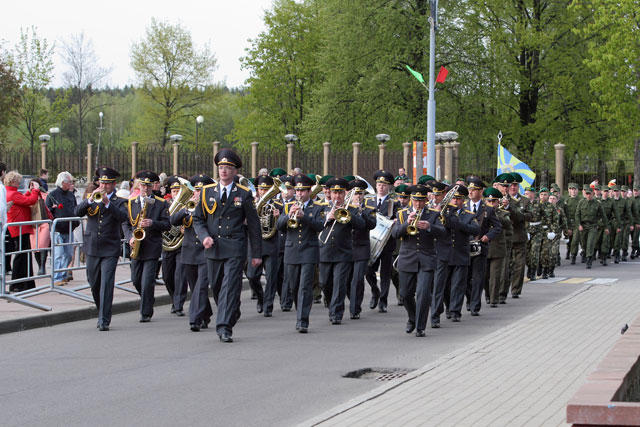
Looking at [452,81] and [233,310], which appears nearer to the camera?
[233,310]

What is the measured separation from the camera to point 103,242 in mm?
12406

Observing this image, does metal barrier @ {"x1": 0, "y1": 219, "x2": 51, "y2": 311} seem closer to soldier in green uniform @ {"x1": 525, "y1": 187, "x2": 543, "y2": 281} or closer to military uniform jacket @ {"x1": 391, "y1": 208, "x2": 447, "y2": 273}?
military uniform jacket @ {"x1": 391, "y1": 208, "x2": 447, "y2": 273}

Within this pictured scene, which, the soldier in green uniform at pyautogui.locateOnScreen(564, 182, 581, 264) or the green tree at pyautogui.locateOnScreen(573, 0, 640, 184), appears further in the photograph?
the green tree at pyautogui.locateOnScreen(573, 0, 640, 184)

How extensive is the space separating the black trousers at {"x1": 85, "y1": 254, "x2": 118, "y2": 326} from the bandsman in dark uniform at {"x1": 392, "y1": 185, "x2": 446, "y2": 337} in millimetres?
3514

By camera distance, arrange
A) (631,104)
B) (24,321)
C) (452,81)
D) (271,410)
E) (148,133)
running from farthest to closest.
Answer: (148,133) → (452,81) → (631,104) → (24,321) → (271,410)

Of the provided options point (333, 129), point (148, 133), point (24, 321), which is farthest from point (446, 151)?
point (148, 133)

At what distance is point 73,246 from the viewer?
50.3 feet

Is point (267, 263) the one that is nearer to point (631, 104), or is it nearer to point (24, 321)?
point (24, 321)

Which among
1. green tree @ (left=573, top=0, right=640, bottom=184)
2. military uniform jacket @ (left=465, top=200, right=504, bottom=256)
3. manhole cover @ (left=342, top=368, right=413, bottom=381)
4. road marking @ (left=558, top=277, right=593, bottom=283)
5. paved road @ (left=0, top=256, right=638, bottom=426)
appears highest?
green tree @ (left=573, top=0, right=640, bottom=184)

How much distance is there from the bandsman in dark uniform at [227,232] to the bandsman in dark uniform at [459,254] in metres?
3.10

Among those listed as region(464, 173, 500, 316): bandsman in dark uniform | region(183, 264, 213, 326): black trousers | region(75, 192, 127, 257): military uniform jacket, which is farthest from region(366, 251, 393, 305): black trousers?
region(75, 192, 127, 257): military uniform jacket

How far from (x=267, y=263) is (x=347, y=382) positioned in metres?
5.83

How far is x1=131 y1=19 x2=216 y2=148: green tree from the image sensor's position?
230 feet

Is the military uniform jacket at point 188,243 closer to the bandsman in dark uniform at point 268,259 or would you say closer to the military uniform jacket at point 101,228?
the military uniform jacket at point 101,228
